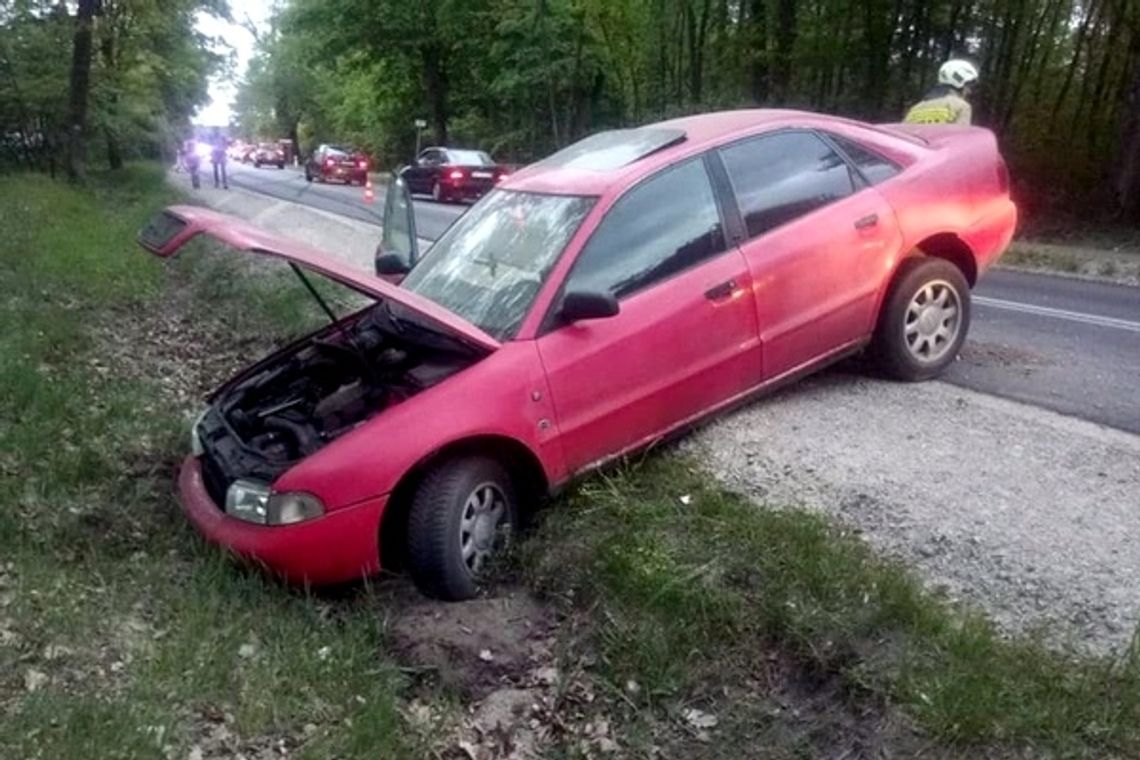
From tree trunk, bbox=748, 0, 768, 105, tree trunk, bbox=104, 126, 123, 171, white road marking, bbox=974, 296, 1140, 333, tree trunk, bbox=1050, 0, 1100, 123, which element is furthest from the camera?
tree trunk, bbox=104, 126, 123, 171

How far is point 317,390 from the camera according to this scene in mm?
5309

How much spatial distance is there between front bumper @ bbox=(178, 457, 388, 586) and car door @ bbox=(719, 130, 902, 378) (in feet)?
7.40

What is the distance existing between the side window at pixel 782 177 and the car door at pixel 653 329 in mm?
218

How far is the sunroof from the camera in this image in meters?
5.69

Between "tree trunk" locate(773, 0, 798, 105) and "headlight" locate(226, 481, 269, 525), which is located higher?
"tree trunk" locate(773, 0, 798, 105)

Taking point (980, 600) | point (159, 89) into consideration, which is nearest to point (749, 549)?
point (980, 600)

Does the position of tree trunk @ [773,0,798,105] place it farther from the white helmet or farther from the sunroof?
the sunroof

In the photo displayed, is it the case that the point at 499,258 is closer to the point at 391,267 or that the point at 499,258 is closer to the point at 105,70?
the point at 391,267

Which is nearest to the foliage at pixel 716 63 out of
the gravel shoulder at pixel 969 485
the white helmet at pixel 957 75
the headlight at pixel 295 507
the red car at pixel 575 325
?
the white helmet at pixel 957 75

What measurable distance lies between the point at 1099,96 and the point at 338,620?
1991cm

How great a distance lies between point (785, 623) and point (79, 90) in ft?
75.8

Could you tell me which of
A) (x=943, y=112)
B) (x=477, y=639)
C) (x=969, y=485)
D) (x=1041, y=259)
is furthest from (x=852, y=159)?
(x=1041, y=259)

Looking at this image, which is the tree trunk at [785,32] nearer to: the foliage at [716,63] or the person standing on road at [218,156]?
the foliage at [716,63]

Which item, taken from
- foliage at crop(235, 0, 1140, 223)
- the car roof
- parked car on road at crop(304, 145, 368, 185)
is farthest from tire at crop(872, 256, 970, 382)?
parked car on road at crop(304, 145, 368, 185)
